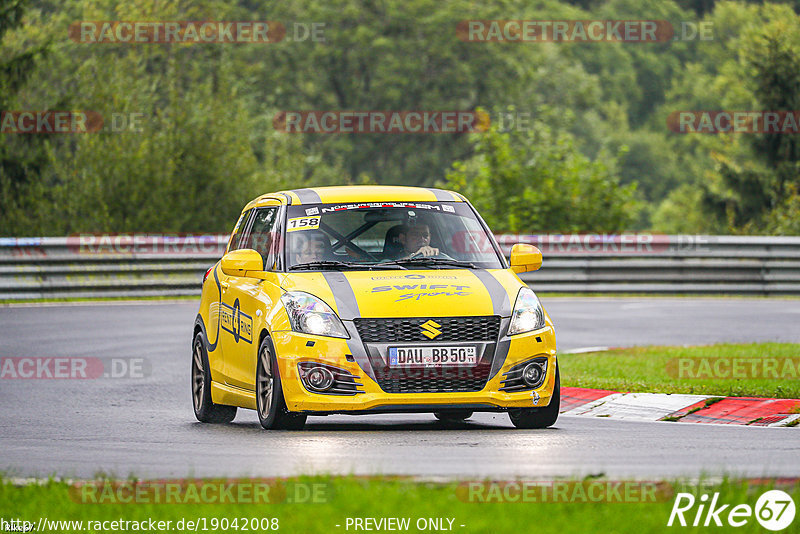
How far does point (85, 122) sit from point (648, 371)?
2326 centimetres

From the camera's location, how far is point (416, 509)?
6.91 m

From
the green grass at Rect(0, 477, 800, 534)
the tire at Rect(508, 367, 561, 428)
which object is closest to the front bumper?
the tire at Rect(508, 367, 561, 428)

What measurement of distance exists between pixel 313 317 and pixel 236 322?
1301 millimetres

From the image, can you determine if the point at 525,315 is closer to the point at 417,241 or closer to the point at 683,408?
the point at 417,241

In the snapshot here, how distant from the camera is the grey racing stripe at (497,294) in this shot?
1038 centimetres

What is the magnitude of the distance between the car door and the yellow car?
0.02 metres

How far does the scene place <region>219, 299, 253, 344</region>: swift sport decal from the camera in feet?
36.2

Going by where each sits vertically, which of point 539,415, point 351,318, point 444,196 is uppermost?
point 444,196

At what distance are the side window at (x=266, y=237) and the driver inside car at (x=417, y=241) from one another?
93 cm

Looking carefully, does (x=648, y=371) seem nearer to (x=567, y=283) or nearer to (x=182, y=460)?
(x=182, y=460)

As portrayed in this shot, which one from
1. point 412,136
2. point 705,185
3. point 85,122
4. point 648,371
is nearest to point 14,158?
point 85,122

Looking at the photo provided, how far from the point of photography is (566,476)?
8000 millimetres

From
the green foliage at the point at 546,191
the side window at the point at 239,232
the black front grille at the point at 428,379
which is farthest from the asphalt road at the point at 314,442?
the green foliage at the point at 546,191

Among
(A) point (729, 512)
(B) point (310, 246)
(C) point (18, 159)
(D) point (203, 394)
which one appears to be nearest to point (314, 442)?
(B) point (310, 246)
